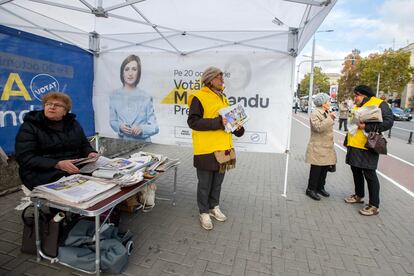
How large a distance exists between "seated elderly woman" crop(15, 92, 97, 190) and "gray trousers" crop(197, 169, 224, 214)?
4.36 ft

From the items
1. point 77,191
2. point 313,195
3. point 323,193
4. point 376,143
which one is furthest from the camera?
point 323,193

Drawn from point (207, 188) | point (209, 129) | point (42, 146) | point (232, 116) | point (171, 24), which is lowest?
point (207, 188)

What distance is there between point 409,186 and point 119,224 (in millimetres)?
5566

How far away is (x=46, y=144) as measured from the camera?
2.54 m

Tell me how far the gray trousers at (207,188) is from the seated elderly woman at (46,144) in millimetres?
1330

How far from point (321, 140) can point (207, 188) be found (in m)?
2.03

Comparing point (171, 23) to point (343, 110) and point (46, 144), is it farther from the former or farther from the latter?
point (343, 110)

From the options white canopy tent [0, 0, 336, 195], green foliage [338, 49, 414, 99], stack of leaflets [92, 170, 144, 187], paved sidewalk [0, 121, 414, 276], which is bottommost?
paved sidewalk [0, 121, 414, 276]

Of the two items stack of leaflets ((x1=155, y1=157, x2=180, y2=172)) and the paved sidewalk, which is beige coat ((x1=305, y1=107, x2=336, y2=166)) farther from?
stack of leaflets ((x1=155, y1=157, x2=180, y2=172))

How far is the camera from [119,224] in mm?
3186

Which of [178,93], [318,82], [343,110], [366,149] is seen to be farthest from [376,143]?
[318,82]

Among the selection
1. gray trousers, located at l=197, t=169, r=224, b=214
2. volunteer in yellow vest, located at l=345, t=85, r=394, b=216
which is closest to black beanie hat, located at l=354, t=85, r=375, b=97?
volunteer in yellow vest, located at l=345, t=85, r=394, b=216

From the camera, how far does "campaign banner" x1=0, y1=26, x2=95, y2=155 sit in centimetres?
328

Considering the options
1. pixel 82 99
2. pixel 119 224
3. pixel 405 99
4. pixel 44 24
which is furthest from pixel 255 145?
pixel 405 99
